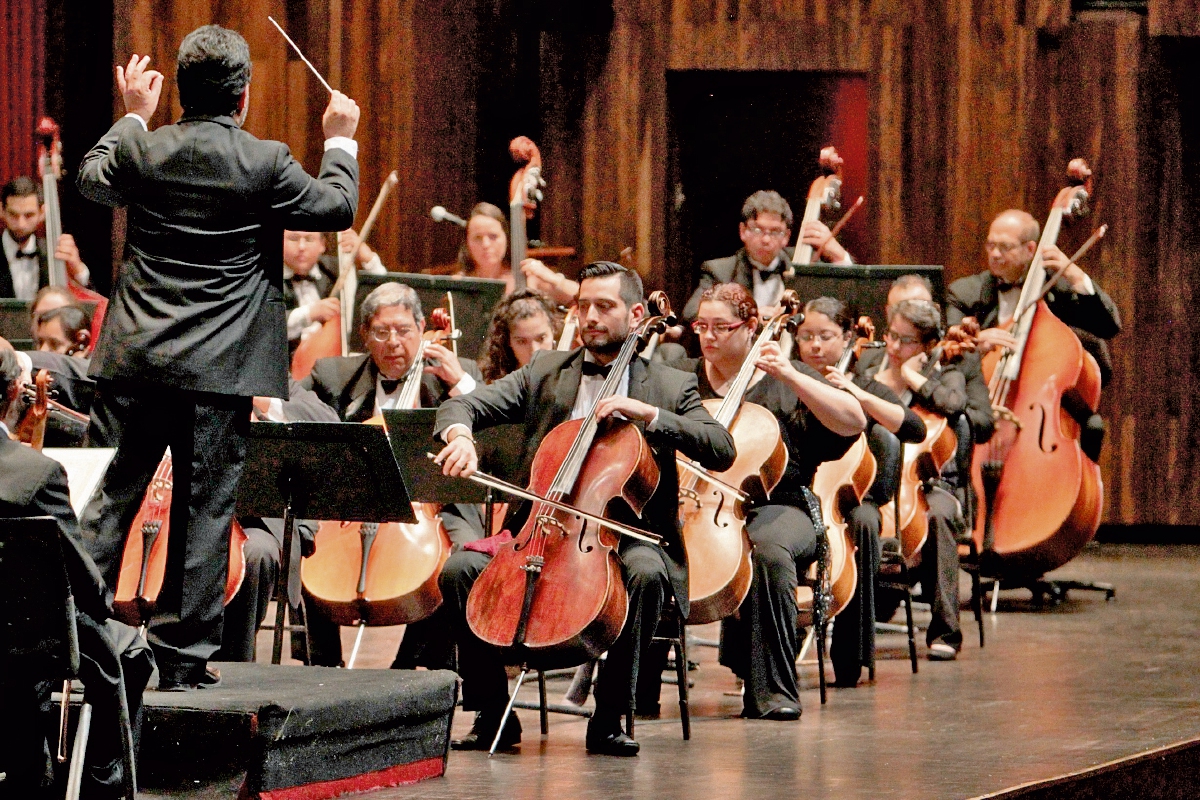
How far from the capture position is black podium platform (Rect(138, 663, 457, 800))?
3.23m

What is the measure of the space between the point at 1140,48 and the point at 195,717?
636cm

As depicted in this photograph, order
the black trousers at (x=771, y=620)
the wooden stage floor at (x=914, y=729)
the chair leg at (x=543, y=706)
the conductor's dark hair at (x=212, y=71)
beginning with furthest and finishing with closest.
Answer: the black trousers at (x=771, y=620), the chair leg at (x=543, y=706), the wooden stage floor at (x=914, y=729), the conductor's dark hair at (x=212, y=71)

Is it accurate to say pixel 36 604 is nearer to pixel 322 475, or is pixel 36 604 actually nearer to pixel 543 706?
pixel 322 475

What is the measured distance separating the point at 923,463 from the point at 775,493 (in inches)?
42.3

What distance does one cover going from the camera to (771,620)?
15.0 ft

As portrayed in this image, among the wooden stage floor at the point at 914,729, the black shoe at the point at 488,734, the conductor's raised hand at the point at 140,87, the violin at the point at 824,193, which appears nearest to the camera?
the conductor's raised hand at the point at 140,87

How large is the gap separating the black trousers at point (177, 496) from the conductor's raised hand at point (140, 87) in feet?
1.72

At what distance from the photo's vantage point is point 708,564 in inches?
175

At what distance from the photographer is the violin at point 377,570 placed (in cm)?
456

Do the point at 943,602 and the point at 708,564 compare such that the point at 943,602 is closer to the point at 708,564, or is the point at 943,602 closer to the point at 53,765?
the point at 708,564

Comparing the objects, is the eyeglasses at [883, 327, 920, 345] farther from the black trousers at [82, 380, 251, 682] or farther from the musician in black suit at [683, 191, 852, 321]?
the black trousers at [82, 380, 251, 682]

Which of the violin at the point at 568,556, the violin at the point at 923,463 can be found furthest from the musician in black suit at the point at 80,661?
the violin at the point at 923,463

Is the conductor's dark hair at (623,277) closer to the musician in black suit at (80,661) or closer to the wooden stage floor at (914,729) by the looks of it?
the wooden stage floor at (914,729)

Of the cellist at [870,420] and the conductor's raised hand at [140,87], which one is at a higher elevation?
the conductor's raised hand at [140,87]
